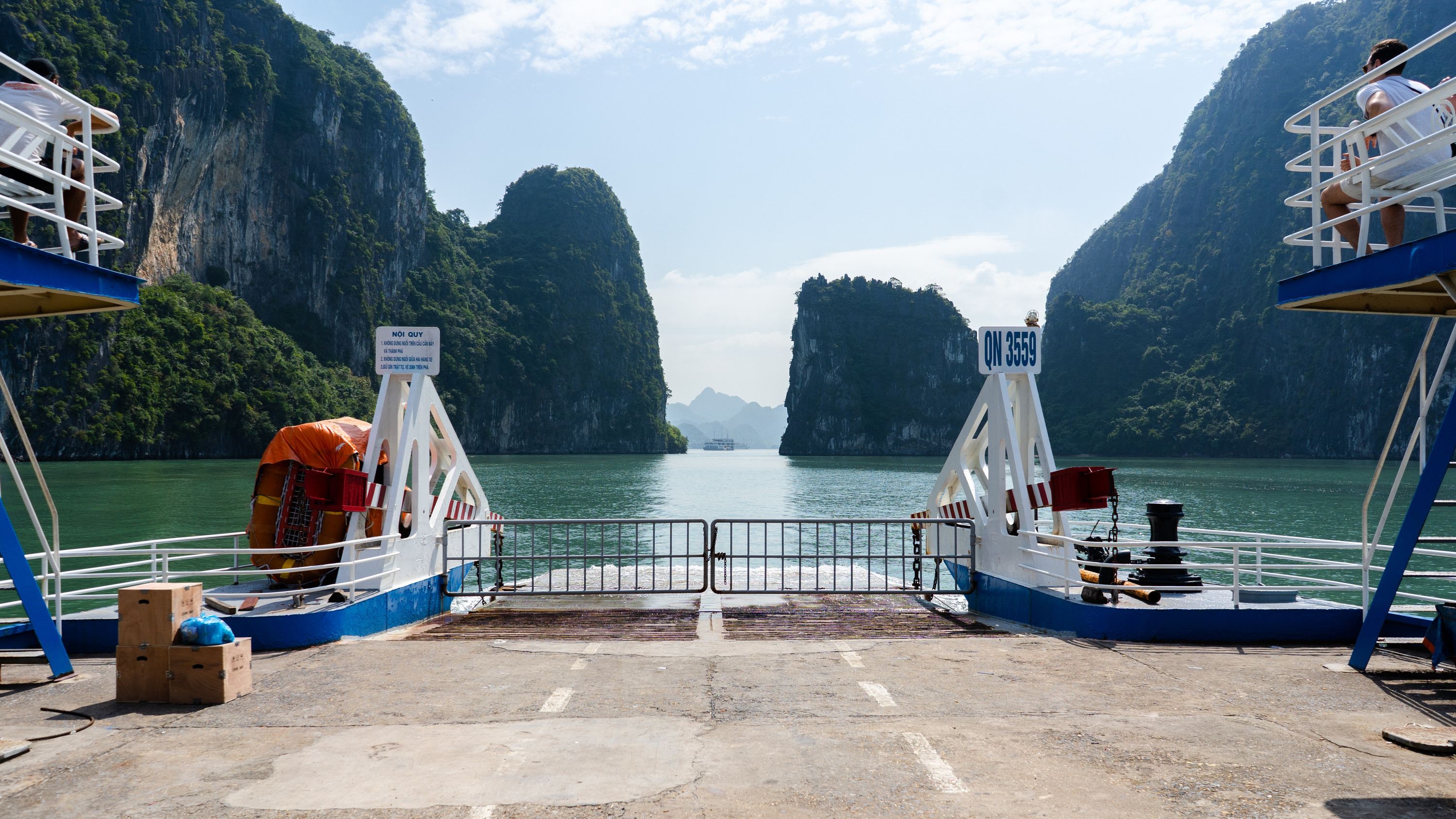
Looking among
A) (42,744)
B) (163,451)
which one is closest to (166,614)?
(42,744)

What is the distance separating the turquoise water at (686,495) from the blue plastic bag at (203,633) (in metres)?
14.8

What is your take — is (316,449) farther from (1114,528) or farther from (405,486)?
(1114,528)

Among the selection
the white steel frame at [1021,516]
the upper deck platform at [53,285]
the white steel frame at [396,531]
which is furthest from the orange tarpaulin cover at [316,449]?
the white steel frame at [1021,516]

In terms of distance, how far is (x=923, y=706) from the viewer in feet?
21.4

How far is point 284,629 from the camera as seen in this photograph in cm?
870

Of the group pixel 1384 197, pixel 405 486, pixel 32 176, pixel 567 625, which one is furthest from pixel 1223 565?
pixel 32 176

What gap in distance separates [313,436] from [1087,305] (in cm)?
16490

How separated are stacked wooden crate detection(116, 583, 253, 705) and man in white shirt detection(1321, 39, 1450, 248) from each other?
29.2 ft

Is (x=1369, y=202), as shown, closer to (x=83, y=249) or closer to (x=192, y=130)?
(x=83, y=249)

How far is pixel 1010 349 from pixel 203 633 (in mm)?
9356

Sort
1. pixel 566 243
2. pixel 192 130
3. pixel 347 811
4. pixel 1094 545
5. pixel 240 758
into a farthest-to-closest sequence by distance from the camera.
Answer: pixel 566 243 → pixel 192 130 → pixel 1094 545 → pixel 240 758 → pixel 347 811

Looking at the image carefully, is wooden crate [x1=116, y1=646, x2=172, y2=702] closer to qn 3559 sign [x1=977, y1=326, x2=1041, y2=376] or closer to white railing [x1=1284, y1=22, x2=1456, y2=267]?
white railing [x1=1284, y1=22, x2=1456, y2=267]

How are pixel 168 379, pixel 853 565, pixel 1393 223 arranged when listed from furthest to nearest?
pixel 168 379, pixel 853 565, pixel 1393 223

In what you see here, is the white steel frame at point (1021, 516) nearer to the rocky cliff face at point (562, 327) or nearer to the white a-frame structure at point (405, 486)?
the white a-frame structure at point (405, 486)
